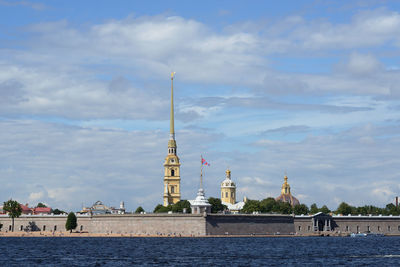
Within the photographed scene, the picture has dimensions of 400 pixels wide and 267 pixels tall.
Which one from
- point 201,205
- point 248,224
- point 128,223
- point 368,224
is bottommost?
point 248,224

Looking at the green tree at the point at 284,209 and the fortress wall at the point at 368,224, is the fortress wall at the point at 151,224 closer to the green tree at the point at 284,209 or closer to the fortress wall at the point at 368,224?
the green tree at the point at 284,209

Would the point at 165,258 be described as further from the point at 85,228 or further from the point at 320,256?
the point at 85,228

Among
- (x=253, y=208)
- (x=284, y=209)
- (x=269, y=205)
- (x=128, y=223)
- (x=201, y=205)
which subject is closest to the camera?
(x=201, y=205)

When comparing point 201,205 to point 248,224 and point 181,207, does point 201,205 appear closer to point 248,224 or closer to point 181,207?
point 248,224

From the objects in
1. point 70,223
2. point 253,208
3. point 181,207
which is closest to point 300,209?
point 253,208

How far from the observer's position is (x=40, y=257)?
89.6 meters

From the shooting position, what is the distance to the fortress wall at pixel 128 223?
151625 millimetres

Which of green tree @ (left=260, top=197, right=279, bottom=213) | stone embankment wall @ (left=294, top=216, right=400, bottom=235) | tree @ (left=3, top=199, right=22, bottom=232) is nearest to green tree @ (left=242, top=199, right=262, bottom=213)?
green tree @ (left=260, top=197, right=279, bottom=213)

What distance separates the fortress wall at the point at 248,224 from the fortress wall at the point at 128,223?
9.17ft

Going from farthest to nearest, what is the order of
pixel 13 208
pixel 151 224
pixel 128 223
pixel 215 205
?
pixel 215 205
pixel 13 208
pixel 128 223
pixel 151 224

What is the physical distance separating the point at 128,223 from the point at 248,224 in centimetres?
2706

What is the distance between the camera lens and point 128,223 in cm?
16250

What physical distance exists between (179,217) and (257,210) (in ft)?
122

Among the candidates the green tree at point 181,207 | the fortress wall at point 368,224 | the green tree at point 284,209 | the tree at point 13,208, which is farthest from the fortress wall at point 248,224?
the tree at point 13,208
